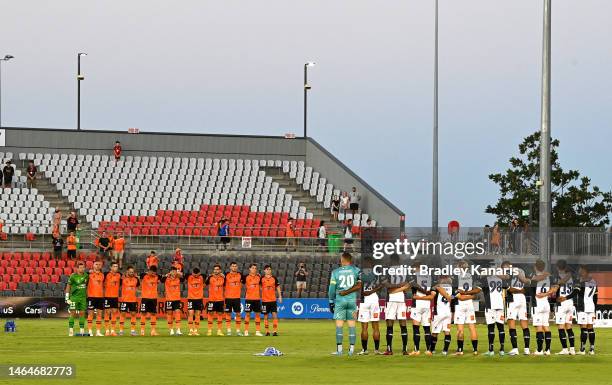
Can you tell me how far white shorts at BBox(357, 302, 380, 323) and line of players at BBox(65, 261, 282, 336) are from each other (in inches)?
307

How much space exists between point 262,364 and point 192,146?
4790cm

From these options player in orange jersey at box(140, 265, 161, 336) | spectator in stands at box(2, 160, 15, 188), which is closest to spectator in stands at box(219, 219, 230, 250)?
spectator in stands at box(2, 160, 15, 188)

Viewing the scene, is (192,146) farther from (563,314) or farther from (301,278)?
(563,314)

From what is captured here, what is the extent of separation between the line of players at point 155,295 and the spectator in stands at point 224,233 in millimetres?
18648

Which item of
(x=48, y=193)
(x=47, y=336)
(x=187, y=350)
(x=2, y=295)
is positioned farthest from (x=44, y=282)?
(x=187, y=350)

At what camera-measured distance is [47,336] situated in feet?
121

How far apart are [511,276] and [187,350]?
7.60 metres

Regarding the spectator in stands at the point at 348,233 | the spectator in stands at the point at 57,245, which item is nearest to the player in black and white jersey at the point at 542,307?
the spectator in stands at the point at 348,233

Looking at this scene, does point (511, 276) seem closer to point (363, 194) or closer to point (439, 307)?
point (439, 307)

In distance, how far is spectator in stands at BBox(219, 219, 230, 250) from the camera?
58375mm

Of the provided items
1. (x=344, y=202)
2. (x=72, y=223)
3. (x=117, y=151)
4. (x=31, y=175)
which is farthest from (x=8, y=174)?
(x=344, y=202)

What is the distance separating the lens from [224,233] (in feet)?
Result: 192

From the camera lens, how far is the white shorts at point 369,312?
93.0 ft

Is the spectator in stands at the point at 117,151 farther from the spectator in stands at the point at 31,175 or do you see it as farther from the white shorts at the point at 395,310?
the white shorts at the point at 395,310
